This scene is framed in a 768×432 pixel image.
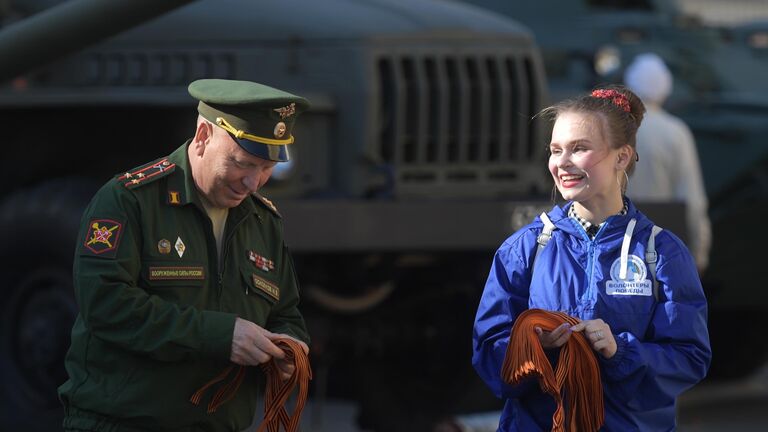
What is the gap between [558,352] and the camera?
3.95 meters

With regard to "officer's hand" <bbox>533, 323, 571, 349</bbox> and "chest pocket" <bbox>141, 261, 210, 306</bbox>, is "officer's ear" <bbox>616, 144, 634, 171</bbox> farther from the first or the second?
"chest pocket" <bbox>141, 261, 210, 306</bbox>

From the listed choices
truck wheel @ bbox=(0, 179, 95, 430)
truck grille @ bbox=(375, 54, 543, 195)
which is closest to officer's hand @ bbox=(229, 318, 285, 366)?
truck wheel @ bbox=(0, 179, 95, 430)

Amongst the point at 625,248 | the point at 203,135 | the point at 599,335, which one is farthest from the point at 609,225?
the point at 203,135

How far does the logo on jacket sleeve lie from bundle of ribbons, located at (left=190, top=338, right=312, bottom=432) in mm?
681

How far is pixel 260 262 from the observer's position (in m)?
4.00

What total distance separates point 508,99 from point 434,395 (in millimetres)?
1466

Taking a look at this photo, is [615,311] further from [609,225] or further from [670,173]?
[670,173]

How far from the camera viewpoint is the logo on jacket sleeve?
390cm

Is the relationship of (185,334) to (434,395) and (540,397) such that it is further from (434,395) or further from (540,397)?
(434,395)

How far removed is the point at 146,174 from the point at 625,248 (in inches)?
41.6

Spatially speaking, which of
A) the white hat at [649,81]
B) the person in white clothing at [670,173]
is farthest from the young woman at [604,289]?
the white hat at [649,81]

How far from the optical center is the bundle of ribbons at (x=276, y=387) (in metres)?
3.85

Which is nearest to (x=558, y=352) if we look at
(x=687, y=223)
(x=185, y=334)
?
(x=185, y=334)

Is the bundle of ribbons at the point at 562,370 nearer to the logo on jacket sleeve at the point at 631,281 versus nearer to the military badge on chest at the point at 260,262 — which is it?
the logo on jacket sleeve at the point at 631,281
